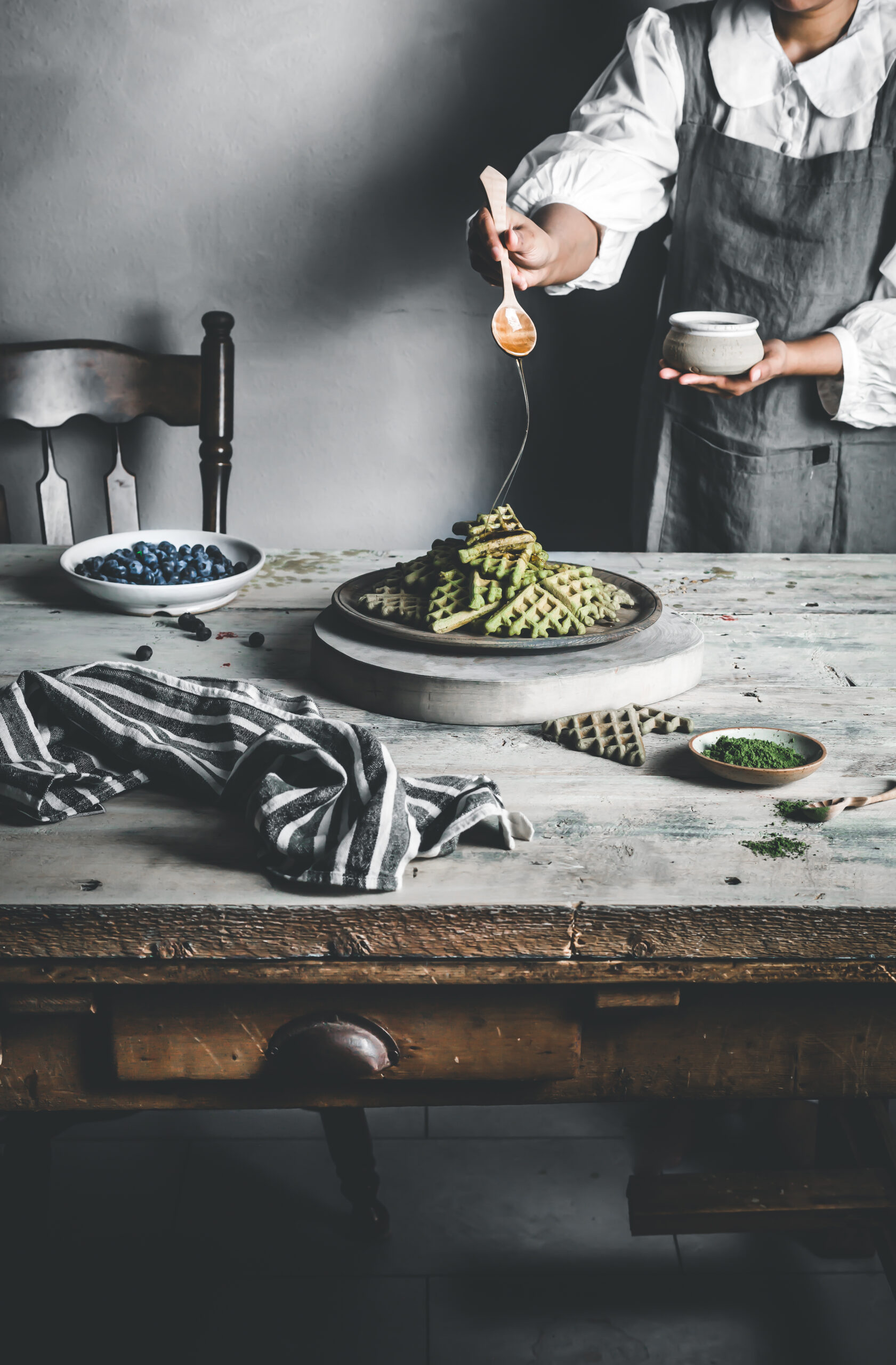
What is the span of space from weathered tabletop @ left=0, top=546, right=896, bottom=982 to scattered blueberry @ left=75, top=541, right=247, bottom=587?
41cm

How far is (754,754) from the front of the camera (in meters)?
1.03

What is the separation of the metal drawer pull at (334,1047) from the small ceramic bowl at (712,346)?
109cm

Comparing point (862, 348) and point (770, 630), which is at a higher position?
point (862, 348)

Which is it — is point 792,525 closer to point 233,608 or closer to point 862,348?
point 862,348

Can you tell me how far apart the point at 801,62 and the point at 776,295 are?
412 mm

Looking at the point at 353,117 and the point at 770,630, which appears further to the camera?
the point at 353,117

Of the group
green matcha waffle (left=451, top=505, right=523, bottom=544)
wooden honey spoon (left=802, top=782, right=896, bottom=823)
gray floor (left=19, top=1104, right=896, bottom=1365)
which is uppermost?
green matcha waffle (left=451, top=505, right=523, bottom=544)

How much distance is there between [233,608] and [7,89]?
167 cm

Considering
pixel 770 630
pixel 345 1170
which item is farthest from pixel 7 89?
pixel 345 1170

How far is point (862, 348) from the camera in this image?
198 cm

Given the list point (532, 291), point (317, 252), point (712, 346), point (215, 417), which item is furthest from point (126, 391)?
point (712, 346)

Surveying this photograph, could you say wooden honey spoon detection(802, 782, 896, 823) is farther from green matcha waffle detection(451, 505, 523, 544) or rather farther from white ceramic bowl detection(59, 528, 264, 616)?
white ceramic bowl detection(59, 528, 264, 616)

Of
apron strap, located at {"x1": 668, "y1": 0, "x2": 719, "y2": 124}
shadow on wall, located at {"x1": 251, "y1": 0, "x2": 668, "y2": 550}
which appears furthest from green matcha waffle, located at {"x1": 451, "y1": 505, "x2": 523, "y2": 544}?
shadow on wall, located at {"x1": 251, "y1": 0, "x2": 668, "y2": 550}

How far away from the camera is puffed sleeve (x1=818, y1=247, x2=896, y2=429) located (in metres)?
1.98
